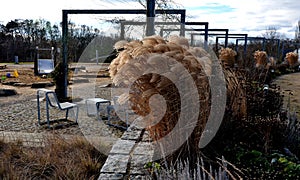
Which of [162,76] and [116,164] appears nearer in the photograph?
[162,76]

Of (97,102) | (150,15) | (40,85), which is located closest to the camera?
(150,15)

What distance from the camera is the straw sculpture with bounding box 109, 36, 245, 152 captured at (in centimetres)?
208

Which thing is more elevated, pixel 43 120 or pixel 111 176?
pixel 111 176

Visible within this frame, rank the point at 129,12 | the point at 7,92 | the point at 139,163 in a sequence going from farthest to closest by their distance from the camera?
the point at 7,92
the point at 129,12
the point at 139,163

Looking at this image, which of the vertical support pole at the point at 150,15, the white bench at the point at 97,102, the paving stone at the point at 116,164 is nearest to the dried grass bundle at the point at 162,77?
the paving stone at the point at 116,164

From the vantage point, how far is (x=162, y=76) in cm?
207

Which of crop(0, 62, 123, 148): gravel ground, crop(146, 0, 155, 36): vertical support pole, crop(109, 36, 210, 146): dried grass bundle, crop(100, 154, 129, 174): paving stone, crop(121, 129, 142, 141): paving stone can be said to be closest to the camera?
crop(109, 36, 210, 146): dried grass bundle

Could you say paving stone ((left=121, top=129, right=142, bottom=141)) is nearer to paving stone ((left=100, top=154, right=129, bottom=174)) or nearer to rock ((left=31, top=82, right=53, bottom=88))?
paving stone ((left=100, top=154, right=129, bottom=174))

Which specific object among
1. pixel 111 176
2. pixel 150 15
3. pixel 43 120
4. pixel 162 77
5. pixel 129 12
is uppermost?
pixel 129 12

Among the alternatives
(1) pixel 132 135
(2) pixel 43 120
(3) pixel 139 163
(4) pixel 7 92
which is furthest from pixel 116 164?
(4) pixel 7 92

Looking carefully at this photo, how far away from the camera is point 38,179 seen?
8.79ft

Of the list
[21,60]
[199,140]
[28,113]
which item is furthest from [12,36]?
[199,140]

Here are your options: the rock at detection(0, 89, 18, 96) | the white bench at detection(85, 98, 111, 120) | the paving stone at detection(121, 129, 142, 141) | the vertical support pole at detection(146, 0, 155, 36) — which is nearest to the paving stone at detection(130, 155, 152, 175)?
the paving stone at detection(121, 129, 142, 141)

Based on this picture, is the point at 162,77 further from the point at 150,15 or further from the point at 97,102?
the point at 97,102
